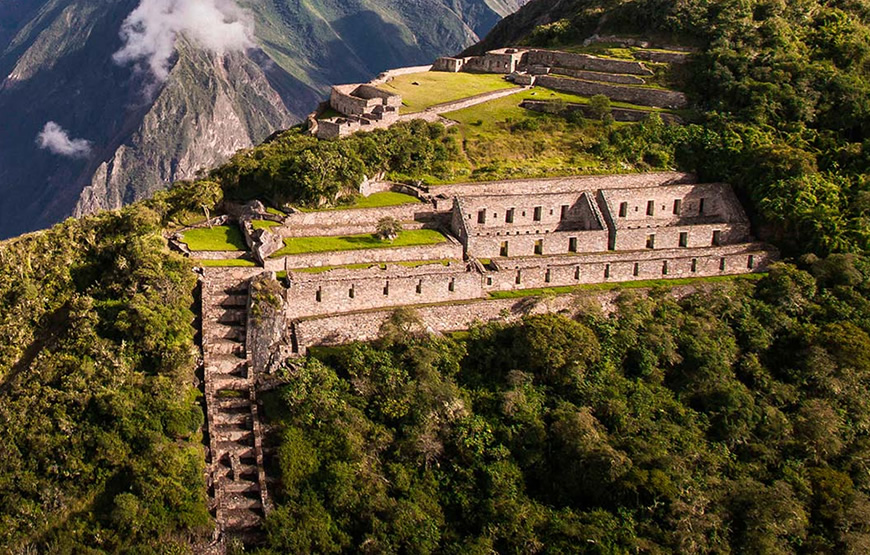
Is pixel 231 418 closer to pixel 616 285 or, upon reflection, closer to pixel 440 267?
pixel 440 267

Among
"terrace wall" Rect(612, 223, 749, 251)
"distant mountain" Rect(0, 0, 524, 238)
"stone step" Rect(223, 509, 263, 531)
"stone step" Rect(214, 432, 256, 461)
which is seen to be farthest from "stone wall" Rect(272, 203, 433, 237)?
"distant mountain" Rect(0, 0, 524, 238)

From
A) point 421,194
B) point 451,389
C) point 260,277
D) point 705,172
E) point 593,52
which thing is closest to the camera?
point 451,389

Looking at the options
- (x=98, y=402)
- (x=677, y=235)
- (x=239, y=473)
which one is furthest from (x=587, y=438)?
(x=677, y=235)

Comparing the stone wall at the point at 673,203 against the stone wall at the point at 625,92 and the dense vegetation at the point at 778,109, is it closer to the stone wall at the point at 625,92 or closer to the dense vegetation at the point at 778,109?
the dense vegetation at the point at 778,109

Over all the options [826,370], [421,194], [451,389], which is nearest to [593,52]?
[421,194]

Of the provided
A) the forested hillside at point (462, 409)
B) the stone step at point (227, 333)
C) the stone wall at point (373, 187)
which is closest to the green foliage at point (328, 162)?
the forested hillside at point (462, 409)

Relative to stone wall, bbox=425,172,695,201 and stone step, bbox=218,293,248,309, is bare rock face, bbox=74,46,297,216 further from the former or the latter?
stone step, bbox=218,293,248,309

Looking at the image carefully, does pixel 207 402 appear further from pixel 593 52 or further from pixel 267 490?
pixel 593 52
